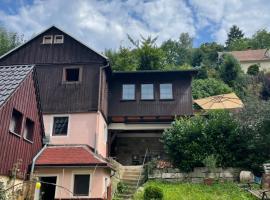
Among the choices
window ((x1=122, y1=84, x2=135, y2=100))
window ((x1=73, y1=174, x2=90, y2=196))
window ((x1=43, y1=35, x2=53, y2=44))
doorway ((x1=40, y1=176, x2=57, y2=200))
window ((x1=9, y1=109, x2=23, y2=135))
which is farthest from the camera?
window ((x1=122, y1=84, x2=135, y2=100))

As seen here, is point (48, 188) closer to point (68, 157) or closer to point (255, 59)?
point (68, 157)

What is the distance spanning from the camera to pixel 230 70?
40375mm

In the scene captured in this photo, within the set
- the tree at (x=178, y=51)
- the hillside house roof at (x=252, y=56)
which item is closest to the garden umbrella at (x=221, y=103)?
the hillside house roof at (x=252, y=56)

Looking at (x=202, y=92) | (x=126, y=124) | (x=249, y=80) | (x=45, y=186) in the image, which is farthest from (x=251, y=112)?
(x=249, y=80)

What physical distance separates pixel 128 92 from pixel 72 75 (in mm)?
4270

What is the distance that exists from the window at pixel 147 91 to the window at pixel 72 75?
4.89m

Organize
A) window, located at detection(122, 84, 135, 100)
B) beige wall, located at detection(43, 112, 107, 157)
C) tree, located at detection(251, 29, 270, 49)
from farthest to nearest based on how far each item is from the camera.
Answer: tree, located at detection(251, 29, 270, 49) < window, located at detection(122, 84, 135, 100) < beige wall, located at detection(43, 112, 107, 157)

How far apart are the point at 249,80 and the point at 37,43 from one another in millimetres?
27834

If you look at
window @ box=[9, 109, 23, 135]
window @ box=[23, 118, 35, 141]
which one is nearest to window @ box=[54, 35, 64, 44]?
window @ box=[23, 118, 35, 141]

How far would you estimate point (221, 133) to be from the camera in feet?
56.8

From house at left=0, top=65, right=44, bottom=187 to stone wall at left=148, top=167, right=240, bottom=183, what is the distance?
6.58 meters

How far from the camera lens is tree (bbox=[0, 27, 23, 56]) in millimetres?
39312

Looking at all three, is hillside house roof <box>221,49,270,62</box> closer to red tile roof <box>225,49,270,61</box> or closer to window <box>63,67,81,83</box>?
red tile roof <box>225,49,270,61</box>

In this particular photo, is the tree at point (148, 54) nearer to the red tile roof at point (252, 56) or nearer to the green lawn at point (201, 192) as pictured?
the green lawn at point (201, 192)
